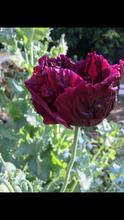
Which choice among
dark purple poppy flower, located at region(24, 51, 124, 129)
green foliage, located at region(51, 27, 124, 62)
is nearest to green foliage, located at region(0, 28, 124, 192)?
dark purple poppy flower, located at region(24, 51, 124, 129)

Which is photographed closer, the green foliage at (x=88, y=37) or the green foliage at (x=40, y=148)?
the green foliage at (x=40, y=148)

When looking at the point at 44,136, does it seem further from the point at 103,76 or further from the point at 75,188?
the point at 103,76

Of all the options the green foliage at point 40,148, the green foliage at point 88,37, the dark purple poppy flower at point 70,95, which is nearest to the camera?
the dark purple poppy flower at point 70,95

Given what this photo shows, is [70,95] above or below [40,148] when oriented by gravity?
above

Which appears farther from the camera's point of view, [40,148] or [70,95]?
[40,148]

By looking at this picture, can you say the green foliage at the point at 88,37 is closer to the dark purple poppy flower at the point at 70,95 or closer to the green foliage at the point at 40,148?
the green foliage at the point at 40,148

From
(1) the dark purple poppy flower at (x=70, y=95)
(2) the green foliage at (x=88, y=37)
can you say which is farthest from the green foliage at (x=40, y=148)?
(2) the green foliage at (x=88, y=37)

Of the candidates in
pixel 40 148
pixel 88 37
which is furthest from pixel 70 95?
pixel 88 37

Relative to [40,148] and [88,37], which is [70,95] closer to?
[40,148]

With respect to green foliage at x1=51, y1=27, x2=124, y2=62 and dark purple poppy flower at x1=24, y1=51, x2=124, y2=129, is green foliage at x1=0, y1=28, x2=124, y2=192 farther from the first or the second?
green foliage at x1=51, y1=27, x2=124, y2=62
